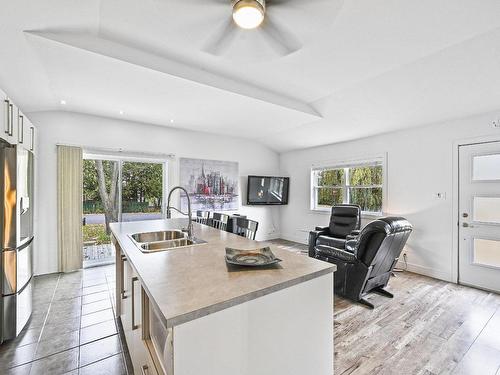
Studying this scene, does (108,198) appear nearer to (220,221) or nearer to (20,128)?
(20,128)

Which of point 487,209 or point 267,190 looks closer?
point 487,209

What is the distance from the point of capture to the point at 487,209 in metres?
3.23

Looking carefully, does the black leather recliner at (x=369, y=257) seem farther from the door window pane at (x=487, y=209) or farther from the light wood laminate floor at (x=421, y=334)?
the door window pane at (x=487, y=209)

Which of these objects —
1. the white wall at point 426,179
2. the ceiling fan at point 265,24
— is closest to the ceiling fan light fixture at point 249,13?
the ceiling fan at point 265,24

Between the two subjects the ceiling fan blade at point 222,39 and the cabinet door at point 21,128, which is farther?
the cabinet door at point 21,128

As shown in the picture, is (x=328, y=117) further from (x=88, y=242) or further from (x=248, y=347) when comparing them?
(x=88, y=242)

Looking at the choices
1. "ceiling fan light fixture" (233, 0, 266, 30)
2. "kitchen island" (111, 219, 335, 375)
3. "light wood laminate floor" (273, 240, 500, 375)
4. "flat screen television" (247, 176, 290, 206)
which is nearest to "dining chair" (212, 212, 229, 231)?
"kitchen island" (111, 219, 335, 375)

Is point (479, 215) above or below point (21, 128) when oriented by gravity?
below

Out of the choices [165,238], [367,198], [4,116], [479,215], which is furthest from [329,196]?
[4,116]

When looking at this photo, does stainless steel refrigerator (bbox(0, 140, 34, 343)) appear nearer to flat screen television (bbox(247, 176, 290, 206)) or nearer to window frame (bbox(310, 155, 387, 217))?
flat screen television (bbox(247, 176, 290, 206))

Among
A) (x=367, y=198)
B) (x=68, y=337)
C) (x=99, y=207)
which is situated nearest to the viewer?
(x=68, y=337)

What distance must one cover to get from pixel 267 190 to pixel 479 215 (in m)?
3.82

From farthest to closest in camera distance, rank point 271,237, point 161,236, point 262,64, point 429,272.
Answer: point 271,237 < point 429,272 < point 262,64 < point 161,236

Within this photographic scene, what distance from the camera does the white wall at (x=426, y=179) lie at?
11.6 ft
